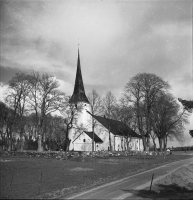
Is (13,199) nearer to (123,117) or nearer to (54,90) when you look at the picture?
(54,90)

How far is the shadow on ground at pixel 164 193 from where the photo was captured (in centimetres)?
1240

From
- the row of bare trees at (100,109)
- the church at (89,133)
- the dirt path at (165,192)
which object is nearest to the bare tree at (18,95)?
the row of bare trees at (100,109)

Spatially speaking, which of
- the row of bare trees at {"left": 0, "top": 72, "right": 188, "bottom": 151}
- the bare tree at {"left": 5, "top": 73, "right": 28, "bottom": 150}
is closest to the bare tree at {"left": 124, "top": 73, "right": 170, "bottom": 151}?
the row of bare trees at {"left": 0, "top": 72, "right": 188, "bottom": 151}

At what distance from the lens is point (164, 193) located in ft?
43.8

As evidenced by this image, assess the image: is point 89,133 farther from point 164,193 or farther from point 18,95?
point 164,193

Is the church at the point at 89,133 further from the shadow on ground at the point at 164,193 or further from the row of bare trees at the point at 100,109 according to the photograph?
the shadow on ground at the point at 164,193

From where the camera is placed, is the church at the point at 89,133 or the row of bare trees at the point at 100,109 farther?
the church at the point at 89,133

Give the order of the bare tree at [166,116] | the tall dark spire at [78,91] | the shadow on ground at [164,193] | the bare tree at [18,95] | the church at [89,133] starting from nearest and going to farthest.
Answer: the shadow on ground at [164,193]
the bare tree at [18,95]
the bare tree at [166,116]
the church at [89,133]
the tall dark spire at [78,91]

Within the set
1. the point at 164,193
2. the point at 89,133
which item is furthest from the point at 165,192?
the point at 89,133

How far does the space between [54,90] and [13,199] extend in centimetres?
2707

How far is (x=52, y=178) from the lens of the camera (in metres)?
17.2

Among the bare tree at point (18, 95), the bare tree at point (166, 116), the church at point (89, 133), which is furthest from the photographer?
the church at point (89, 133)

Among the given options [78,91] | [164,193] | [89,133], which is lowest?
[164,193]

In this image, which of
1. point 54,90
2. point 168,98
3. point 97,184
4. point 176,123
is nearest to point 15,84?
point 54,90
